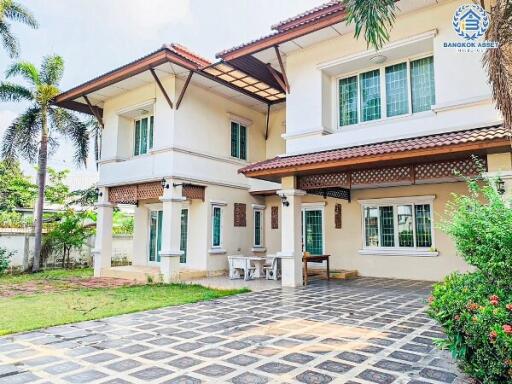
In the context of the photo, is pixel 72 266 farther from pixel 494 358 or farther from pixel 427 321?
pixel 494 358

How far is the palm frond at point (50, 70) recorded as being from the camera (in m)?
15.7

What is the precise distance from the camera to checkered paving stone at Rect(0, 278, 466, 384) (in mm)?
3951

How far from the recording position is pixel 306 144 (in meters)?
10.3

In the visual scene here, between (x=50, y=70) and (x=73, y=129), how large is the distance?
8.16 feet

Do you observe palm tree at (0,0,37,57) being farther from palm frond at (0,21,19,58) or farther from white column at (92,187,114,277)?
white column at (92,187,114,277)

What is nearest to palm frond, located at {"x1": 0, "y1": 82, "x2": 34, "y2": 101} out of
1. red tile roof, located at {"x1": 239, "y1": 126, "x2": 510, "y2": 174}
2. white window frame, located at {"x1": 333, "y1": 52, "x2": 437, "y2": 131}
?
red tile roof, located at {"x1": 239, "y1": 126, "x2": 510, "y2": 174}

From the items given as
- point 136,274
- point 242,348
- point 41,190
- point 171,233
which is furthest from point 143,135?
point 242,348

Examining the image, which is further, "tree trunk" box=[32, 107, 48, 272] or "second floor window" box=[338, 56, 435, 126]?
"tree trunk" box=[32, 107, 48, 272]

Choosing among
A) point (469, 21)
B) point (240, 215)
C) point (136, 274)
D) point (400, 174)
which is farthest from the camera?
point (240, 215)

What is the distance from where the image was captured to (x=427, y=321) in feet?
20.4

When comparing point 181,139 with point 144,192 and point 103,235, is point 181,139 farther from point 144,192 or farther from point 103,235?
point 103,235

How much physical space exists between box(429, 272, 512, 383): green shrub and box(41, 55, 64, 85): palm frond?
16.5 metres

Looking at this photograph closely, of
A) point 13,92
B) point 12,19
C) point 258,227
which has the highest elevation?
point 12,19

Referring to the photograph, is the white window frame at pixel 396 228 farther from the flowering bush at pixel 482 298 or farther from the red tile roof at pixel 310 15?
the flowering bush at pixel 482 298
